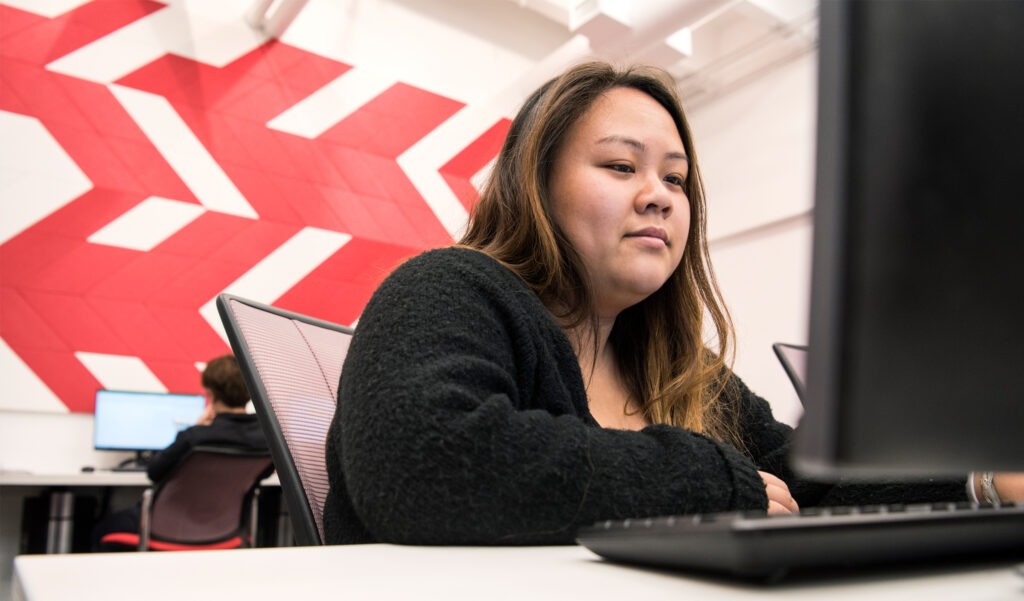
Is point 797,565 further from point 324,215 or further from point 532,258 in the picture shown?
point 324,215

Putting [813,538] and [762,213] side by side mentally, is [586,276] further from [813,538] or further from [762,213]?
[762,213]

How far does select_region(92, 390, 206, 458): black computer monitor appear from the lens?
11.2 feet

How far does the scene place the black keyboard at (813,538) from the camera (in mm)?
351

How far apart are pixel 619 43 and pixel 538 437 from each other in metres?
3.74

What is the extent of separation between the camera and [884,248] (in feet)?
0.94

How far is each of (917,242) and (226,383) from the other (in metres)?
3.17

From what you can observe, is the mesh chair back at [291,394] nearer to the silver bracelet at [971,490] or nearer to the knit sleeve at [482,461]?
the knit sleeve at [482,461]

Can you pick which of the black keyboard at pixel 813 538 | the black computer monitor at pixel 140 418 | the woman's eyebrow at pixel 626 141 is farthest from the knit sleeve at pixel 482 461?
the black computer monitor at pixel 140 418

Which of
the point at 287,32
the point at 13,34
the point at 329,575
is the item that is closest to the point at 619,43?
the point at 287,32

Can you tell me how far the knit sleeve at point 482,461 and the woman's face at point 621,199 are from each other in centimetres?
37

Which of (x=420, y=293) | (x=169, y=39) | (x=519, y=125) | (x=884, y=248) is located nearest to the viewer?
(x=884, y=248)

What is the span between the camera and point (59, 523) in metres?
3.15

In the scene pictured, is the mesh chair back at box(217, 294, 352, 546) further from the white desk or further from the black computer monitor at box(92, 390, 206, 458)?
the black computer monitor at box(92, 390, 206, 458)

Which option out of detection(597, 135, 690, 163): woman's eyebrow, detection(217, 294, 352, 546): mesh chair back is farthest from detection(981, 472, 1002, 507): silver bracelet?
detection(217, 294, 352, 546): mesh chair back
